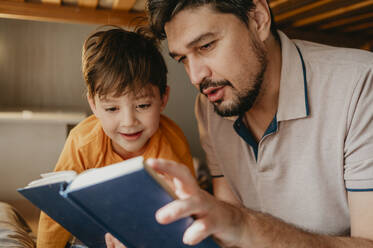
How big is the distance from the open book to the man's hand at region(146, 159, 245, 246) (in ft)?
0.05

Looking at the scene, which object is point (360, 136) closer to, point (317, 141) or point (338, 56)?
point (317, 141)

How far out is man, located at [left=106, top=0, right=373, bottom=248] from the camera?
2.76ft

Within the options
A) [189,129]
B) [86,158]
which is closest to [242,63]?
[86,158]

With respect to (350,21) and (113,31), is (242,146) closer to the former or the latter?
(113,31)

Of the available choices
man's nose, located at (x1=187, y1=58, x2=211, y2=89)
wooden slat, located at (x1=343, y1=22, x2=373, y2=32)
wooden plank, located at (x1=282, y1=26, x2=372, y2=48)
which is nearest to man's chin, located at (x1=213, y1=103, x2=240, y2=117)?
man's nose, located at (x1=187, y1=58, x2=211, y2=89)

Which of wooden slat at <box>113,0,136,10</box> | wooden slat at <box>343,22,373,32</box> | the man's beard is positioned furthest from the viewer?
wooden slat at <box>343,22,373,32</box>

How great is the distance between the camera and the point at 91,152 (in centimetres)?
107

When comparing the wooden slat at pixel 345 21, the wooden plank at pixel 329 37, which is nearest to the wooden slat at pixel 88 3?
the wooden plank at pixel 329 37

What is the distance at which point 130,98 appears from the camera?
3.24ft

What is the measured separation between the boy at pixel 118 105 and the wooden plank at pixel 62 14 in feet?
0.77

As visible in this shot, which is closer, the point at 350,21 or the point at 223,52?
the point at 223,52

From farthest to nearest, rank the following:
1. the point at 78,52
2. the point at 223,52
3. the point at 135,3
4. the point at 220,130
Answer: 1. the point at 78,52
2. the point at 135,3
3. the point at 220,130
4. the point at 223,52

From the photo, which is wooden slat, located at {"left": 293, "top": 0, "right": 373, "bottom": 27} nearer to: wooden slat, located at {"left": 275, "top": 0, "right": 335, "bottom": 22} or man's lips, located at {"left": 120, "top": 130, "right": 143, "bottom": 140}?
wooden slat, located at {"left": 275, "top": 0, "right": 335, "bottom": 22}

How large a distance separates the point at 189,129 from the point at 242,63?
1.37m
